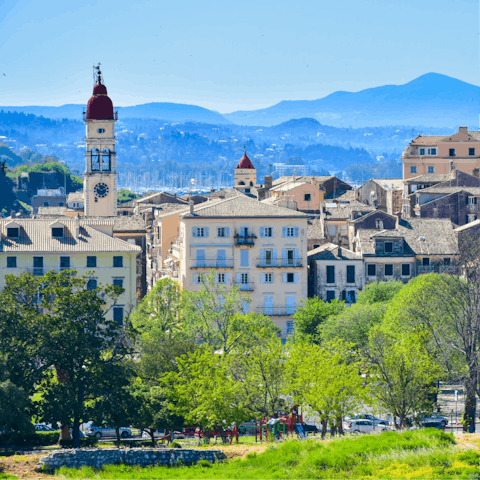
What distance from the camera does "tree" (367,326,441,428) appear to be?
196 feet

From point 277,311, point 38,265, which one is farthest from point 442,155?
point 38,265

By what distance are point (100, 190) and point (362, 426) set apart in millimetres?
80165

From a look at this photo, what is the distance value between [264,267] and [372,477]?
5548 cm

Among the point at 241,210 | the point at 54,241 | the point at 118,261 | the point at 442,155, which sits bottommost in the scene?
the point at 118,261

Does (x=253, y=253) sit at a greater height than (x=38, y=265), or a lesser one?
greater

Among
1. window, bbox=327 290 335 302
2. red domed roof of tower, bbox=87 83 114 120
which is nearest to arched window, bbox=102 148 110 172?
red domed roof of tower, bbox=87 83 114 120

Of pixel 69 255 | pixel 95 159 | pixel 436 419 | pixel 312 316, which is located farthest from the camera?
pixel 95 159

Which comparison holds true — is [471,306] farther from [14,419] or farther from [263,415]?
[14,419]

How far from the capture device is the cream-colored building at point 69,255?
8962cm

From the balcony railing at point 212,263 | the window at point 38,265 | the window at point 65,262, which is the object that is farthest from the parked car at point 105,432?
the balcony railing at point 212,263

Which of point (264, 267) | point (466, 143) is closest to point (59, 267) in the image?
point (264, 267)

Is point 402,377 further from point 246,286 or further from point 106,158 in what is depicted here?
point 106,158

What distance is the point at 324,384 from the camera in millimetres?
59188

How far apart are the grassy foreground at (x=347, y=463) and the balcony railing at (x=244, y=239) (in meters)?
50.3
